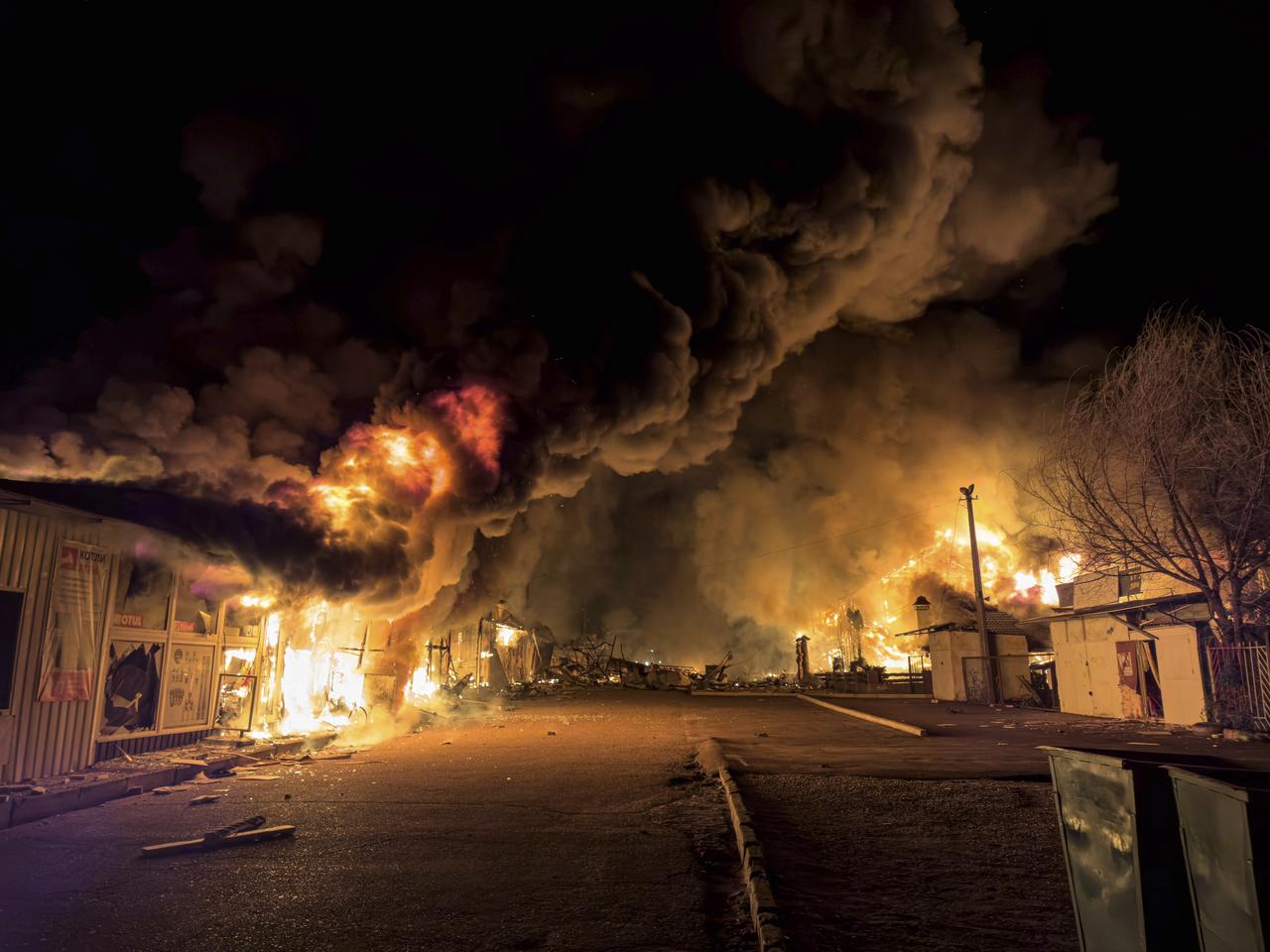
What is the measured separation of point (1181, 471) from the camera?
17812 mm

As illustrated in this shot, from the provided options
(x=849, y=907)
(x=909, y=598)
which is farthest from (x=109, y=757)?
(x=909, y=598)

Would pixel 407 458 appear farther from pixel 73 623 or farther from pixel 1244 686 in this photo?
pixel 1244 686

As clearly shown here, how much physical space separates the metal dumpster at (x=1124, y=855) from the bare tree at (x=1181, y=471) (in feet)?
53.0

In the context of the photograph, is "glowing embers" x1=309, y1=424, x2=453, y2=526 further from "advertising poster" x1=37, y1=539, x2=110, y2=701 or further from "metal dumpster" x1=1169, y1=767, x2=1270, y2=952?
"metal dumpster" x1=1169, y1=767, x2=1270, y2=952

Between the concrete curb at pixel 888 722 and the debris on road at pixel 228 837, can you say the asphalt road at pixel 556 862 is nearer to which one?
the debris on road at pixel 228 837

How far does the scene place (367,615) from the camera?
17.7 meters

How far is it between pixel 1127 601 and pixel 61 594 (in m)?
25.7

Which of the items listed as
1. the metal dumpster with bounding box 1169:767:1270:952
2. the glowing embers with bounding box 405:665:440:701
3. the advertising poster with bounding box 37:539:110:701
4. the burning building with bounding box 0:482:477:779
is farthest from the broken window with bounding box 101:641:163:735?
the glowing embers with bounding box 405:665:440:701

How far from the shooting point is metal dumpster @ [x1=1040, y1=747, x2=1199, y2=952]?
358cm

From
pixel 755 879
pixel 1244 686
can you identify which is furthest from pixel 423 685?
pixel 755 879

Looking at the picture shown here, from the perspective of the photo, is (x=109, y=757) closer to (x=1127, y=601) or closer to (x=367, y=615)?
(x=367, y=615)

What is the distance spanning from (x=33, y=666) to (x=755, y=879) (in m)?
9.56

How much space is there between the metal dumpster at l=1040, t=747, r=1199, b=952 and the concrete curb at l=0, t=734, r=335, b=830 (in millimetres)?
9731

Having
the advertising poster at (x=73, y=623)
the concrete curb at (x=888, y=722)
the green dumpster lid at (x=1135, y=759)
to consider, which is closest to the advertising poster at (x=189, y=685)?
the advertising poster at (x=73, y=623)
